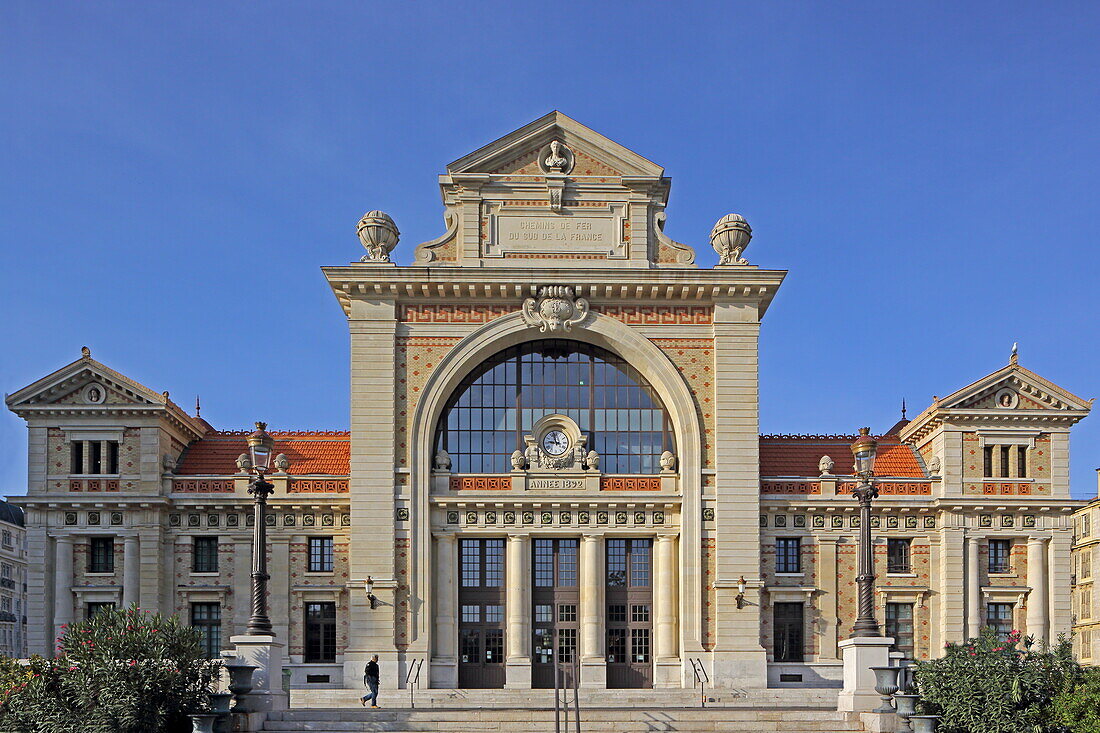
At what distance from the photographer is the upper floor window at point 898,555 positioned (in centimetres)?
4400

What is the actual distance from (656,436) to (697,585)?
199 inches

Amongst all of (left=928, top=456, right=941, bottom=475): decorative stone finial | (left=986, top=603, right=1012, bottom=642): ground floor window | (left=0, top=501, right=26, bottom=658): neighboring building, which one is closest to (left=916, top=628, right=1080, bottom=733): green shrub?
(left=986, top=603, right=1012, bottom=642): ground floor window

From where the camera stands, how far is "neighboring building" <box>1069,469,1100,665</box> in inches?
2997

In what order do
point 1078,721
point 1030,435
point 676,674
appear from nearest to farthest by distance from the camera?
point 1078,721 → point 676,674 → point 1030,435

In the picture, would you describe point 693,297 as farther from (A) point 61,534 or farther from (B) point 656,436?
(A) point 61,534

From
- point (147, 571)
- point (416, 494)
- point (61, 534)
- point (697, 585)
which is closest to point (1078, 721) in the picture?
point (697, 585)

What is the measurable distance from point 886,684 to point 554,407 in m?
15.2

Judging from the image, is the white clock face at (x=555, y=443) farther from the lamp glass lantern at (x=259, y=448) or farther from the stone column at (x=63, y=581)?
the stone column at (x=63, y=581)

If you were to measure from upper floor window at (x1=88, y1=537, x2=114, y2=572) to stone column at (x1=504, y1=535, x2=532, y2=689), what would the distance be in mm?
13246

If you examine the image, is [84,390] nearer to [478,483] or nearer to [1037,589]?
[478,483]

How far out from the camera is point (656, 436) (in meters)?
43.2

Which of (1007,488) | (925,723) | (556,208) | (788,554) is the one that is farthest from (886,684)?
(556,208)

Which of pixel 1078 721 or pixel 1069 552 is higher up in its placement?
pixel 1069 552

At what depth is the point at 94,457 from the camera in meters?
43.6
